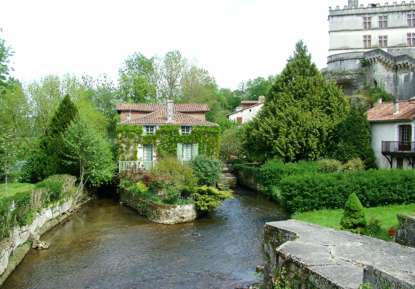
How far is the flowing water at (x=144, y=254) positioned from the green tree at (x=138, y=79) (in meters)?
31.6

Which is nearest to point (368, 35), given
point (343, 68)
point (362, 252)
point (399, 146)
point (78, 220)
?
point (343, 68)

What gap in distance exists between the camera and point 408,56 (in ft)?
149

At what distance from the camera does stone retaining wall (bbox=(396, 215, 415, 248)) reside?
10306 mm

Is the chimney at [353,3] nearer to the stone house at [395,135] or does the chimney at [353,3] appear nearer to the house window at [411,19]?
the house window at [411,19]

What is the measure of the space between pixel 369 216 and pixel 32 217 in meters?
15.5

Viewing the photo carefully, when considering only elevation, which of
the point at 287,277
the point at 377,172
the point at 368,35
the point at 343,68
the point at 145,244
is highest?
the point at 368,35

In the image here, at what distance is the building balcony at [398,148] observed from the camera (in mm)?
29156

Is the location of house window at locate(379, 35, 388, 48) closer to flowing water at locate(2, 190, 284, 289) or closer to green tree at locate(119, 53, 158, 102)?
green tree at locate(119, 53, 158, 102)

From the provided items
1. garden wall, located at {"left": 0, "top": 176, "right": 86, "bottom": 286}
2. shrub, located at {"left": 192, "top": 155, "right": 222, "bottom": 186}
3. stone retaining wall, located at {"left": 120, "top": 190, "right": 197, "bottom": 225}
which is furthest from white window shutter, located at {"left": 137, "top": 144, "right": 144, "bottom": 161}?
stone retaining wall, located at {"left": 120, "top": 190, "right": 197, "bottom": 225}

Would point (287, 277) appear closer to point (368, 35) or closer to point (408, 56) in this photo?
point (408, 56)

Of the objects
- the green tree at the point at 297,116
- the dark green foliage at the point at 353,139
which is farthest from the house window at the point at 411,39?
the dark green foliage at the point at 353,139

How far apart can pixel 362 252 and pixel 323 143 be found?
23966mm

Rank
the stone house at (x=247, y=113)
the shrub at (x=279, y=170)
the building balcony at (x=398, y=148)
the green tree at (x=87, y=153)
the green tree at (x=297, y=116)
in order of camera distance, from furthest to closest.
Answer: the stone house at (x=247, y=113)
the green tree at (x=297, y=116)
the building balcony at (x=398, y=148)
the green tree at (x=87, y=153)
the shrub at (x=279, y=170)

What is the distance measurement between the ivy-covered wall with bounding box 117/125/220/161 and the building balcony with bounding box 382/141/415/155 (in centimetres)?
1452
